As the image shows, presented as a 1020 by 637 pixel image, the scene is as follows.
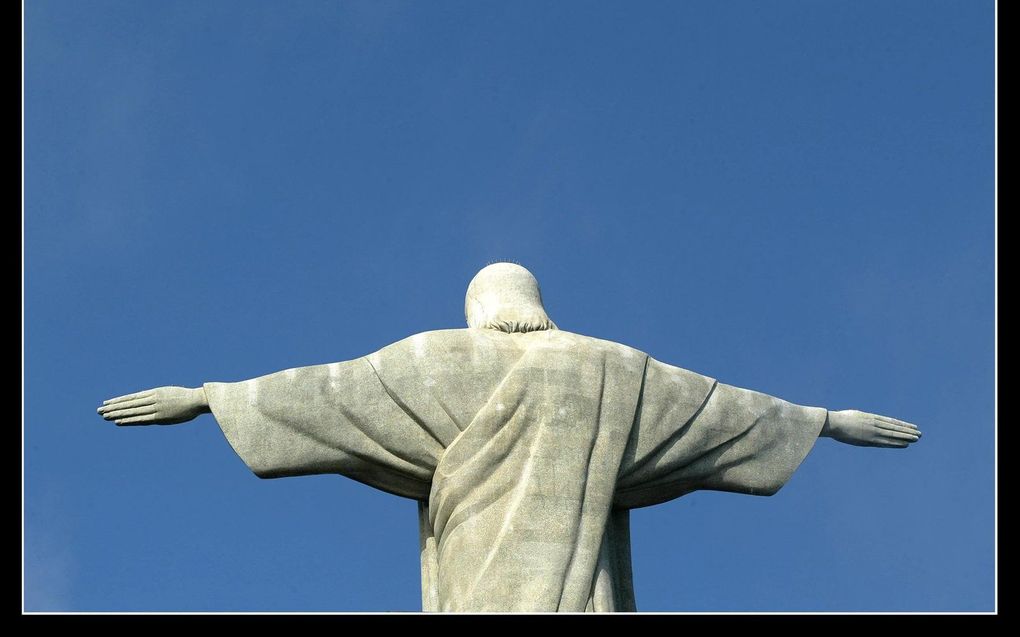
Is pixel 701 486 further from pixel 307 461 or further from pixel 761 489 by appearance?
pixel 307 461

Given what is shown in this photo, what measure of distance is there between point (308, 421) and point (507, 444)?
1681 millimetres

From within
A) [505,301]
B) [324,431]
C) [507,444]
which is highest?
[505,301]

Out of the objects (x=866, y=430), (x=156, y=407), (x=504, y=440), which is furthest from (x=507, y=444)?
(x=866, y=430)

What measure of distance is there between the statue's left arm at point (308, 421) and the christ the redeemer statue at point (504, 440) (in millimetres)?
12

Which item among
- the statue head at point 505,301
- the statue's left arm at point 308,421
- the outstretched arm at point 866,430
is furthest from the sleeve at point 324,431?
the outstretched arm at point 866,430

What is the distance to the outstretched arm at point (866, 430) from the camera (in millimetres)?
19641

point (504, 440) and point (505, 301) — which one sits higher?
point (505, 301)

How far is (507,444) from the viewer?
17.9 meters

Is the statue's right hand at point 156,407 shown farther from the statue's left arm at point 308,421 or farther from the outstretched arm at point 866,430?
the outstretched arm at point 866,430

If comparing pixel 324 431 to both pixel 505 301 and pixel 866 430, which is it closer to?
pixel 505 301

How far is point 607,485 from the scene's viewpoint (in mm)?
17922

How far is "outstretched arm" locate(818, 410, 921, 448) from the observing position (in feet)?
64.4

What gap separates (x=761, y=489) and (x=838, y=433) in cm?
102
